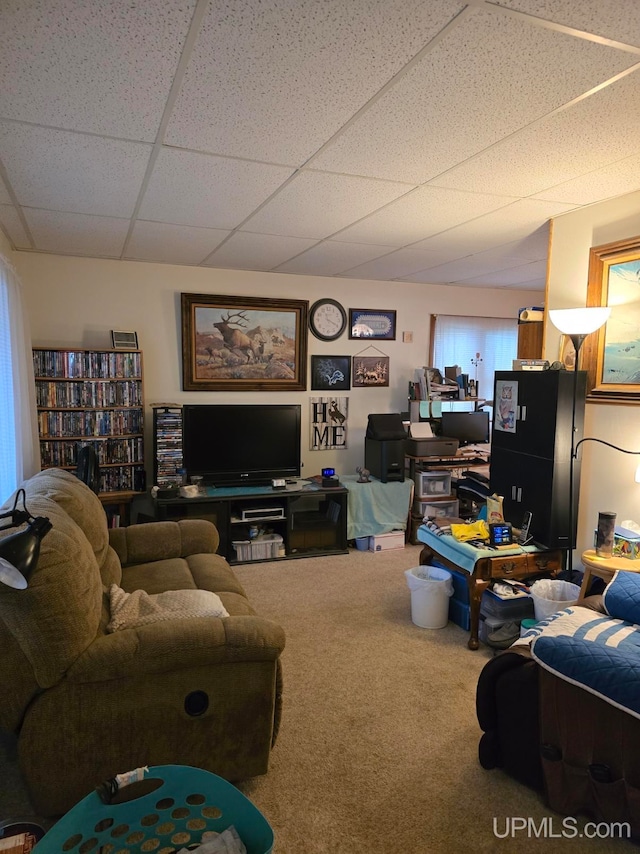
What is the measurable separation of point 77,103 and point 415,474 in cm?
388

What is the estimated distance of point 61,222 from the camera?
10.6 ft

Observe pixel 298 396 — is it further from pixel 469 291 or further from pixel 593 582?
pixel 593 582

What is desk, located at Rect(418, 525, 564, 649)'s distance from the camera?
9.61 ft

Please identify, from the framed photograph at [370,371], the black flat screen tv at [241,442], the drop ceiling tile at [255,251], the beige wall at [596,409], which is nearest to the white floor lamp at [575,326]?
the beige wall at [596,409]

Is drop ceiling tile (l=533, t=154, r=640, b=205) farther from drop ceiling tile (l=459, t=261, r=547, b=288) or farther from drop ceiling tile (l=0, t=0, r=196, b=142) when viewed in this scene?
drop ceiling tile (l=0, t=0, r=196, b=142)

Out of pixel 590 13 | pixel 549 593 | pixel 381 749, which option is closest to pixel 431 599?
pixel 549 593

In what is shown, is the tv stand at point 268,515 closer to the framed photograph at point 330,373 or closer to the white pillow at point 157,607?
the framed photograph at point 330,373

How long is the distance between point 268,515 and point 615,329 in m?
2.86

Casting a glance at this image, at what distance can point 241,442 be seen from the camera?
4.52m

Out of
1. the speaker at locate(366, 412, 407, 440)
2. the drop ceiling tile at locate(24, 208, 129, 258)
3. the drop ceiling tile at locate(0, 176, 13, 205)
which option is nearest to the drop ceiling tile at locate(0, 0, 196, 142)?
the drop ceiling tile at locate(0, 176, 13, 205)

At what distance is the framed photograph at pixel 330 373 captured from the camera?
5043 mm

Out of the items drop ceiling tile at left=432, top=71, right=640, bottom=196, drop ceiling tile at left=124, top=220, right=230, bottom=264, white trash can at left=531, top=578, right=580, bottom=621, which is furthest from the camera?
drop ceiling tile at left=124, top=220, right=230, bottom=264

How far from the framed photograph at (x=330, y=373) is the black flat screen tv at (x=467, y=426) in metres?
1.04

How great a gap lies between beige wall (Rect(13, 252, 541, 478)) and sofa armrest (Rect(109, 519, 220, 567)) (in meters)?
1.38
